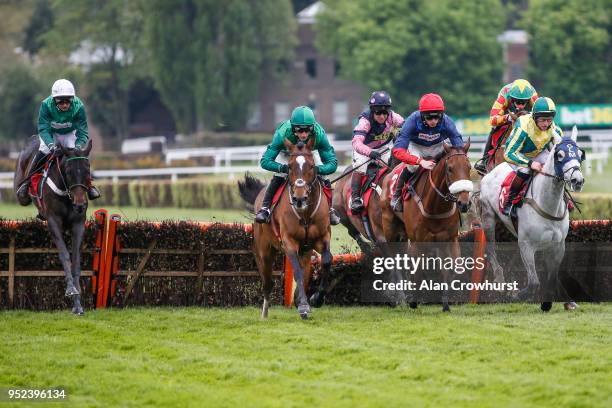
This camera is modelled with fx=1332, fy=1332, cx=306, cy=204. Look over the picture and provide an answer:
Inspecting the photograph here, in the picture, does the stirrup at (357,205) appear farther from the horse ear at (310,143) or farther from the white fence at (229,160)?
the white fence at (229,160)

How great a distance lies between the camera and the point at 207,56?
216ft

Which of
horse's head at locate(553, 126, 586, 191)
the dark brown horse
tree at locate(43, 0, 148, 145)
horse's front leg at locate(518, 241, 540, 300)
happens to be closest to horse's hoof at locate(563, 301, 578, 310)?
horse's front leg at locate(518, 241, 540, 300)

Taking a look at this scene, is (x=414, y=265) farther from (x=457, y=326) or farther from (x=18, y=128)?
(x=18, y=128)

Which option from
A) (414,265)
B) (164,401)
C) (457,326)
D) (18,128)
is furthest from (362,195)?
(18,128)

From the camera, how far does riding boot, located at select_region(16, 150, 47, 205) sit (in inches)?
566

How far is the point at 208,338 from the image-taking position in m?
12.0

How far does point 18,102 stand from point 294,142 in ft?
189

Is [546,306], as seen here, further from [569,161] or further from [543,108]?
[543,108]

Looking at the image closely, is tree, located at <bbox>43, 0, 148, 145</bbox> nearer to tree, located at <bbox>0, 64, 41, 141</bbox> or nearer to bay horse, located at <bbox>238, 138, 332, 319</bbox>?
tree, located at <bbox>0, 64, 41, 141</bbox>

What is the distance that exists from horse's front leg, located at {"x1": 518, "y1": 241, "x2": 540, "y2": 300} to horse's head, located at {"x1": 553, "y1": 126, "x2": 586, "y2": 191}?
899 millimetres

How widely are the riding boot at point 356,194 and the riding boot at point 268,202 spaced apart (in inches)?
72.2

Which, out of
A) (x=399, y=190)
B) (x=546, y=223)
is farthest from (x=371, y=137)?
(x=546, y=223)

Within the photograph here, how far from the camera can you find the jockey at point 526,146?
1372 cm

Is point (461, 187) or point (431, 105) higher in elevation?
point (431, 105)
